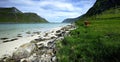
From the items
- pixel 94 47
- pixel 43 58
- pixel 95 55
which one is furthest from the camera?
pixel 43 58

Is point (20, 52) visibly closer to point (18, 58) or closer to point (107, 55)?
point (18, 58)

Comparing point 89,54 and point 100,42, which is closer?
point 89,54

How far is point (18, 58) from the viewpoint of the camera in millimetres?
19484

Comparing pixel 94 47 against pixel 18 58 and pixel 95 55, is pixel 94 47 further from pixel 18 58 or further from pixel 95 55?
pixel 18 58

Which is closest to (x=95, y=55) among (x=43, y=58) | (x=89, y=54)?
(x=89, y=54)

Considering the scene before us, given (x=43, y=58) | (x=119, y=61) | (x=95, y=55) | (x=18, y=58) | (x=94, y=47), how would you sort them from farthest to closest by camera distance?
1. (x=18, y=58)
2. (x=43, y=58)
3. (x=94, y=47)
4. (x=95, y=55)
5. (x=119, y=61)

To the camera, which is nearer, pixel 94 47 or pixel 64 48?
pixel 94 47

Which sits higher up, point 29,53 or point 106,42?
point 106,42

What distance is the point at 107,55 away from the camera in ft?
46.3

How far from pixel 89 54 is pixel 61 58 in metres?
2.58

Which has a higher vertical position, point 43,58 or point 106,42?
point 106,42

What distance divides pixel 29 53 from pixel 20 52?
3.60 feet

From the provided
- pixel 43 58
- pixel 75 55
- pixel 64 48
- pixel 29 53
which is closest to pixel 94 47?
pixel 75 55

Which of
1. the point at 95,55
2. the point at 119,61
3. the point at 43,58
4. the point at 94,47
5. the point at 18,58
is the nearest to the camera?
the point at 119,61
